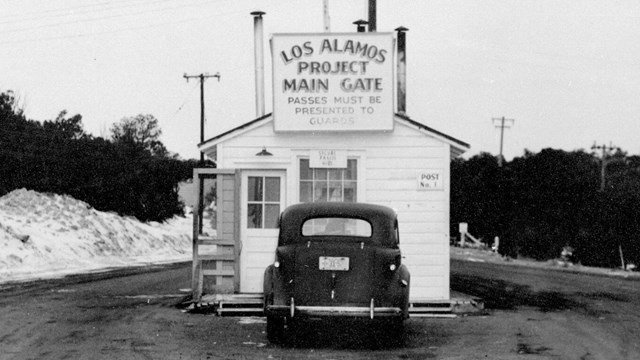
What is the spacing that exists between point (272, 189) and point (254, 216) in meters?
0.60

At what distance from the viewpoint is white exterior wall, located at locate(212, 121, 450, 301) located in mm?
17125

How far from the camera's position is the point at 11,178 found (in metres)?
43.2

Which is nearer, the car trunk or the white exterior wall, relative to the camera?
the car trunk

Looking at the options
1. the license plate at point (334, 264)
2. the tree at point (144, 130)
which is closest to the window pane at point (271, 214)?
the license plate at point (334, 264)

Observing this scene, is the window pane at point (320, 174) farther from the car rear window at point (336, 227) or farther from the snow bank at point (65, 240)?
the snow bank at point (65, 240)

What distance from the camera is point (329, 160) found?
56.4 feet

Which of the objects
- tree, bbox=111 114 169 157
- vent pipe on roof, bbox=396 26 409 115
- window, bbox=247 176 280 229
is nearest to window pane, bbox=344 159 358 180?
window, bbox=247 176 280 229

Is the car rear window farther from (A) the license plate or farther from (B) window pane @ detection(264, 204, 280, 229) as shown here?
(B) window pane @ detection(264, 204, 280, 229)

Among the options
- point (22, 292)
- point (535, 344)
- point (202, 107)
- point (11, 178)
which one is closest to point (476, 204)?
point (202, 107)

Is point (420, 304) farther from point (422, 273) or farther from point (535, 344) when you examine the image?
point (535, 344)

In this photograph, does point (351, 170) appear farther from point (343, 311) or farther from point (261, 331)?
point (343, 311)

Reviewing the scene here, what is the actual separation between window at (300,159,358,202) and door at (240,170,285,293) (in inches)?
16.4

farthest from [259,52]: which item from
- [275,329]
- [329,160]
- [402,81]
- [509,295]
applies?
[275,329]

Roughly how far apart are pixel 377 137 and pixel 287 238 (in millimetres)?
4983
